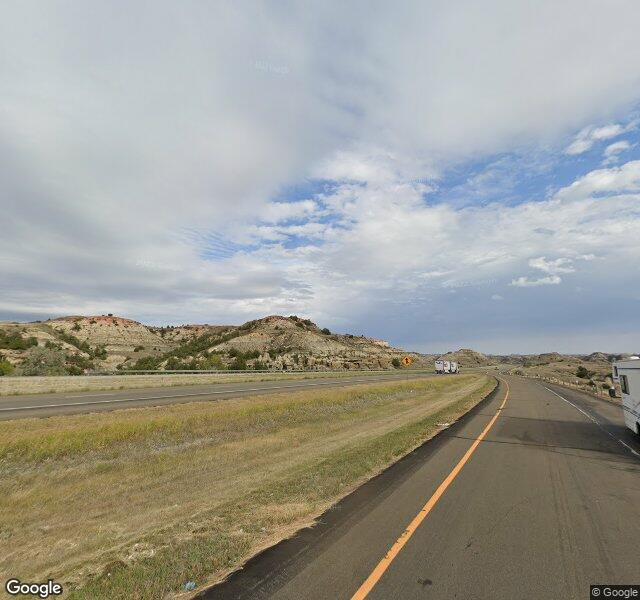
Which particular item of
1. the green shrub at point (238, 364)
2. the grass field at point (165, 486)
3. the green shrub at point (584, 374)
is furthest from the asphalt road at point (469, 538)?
the green shrub at point (584, 374)

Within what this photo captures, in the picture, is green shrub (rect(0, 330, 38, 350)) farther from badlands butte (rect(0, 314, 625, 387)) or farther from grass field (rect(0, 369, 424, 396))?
grass field (rect(0, 369, 424, 396))

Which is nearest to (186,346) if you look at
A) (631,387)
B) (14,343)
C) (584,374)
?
(14,343)

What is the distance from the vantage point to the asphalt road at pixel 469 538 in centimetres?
504

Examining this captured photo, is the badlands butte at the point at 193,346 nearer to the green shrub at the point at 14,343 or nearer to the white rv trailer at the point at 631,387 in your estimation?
the green shrub at the point at 14,343

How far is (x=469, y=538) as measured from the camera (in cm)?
639

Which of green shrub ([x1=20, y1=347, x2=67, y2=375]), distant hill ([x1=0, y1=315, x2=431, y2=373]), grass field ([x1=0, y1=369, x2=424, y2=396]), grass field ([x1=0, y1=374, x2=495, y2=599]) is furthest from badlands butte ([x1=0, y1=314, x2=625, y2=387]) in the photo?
grass field ([x1=0, y1=374, x2=495, y2=599])

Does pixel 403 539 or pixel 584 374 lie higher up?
pixel 584 374

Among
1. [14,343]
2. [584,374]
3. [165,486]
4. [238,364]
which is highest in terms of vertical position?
[14,343]

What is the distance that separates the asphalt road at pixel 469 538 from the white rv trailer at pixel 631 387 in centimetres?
441

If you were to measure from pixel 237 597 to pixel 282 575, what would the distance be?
2.15ft

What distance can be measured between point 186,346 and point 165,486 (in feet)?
368

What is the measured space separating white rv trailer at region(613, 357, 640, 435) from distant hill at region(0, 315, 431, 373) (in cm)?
6386

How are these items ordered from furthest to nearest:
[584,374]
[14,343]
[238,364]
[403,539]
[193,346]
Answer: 1. [193,346]
2. [584,374]
3. [238,364]
4. [14,343]
5. [403,539]

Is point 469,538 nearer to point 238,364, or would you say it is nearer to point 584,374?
point 238,364
